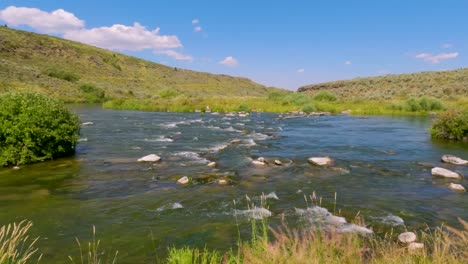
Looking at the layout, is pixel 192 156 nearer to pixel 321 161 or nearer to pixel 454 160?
pixel 321 161

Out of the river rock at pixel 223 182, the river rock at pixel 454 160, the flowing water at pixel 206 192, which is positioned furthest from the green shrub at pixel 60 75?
the river rock at pixel 454 160

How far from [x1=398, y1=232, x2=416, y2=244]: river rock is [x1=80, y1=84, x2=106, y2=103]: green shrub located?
270 feet

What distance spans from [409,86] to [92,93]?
7493cm

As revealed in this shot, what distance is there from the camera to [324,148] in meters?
21.9

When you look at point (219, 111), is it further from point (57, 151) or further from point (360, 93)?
point (360, 93)

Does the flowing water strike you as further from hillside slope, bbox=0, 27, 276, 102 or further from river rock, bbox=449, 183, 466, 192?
hillside slope, bbox=0, 27, 276, 102

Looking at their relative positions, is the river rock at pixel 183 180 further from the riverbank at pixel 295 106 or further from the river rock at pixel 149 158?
the riverbank at pixel 295 106

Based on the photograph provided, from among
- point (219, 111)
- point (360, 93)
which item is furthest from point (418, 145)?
Result: point (360, 93)

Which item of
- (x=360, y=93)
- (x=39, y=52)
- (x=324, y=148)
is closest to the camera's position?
(x=324, y=148)

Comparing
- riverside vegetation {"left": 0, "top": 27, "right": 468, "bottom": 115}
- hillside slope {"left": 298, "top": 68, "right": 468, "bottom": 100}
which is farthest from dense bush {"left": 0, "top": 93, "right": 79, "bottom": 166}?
hillside slope {"left": 298, "top": 68, "right": 468, "bottom": 100}

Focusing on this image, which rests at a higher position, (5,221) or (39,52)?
(39,52)

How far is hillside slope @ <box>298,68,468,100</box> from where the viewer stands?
68.1 metres

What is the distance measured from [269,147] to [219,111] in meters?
32.6

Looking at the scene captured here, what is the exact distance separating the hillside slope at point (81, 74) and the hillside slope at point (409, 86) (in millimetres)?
43792
